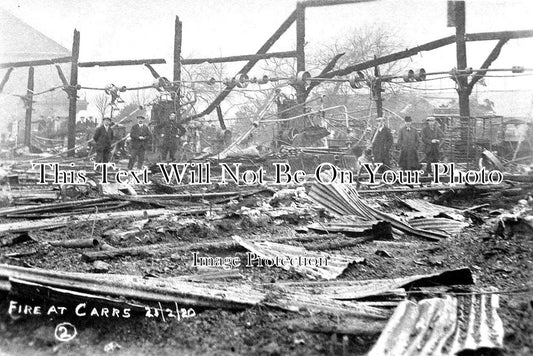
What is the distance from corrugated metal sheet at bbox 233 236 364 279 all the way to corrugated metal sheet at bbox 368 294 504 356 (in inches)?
34.6

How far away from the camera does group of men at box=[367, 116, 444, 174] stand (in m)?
7.18

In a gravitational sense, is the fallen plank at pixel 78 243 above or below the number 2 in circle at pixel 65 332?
above

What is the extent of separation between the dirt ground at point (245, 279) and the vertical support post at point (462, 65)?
3069 millimetres

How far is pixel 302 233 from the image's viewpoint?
4.68m

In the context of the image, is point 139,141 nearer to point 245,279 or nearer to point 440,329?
point 245,279

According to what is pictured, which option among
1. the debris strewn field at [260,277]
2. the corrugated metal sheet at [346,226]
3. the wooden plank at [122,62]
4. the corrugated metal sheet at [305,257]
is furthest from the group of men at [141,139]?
the corrugated metal sheet at [305,257]

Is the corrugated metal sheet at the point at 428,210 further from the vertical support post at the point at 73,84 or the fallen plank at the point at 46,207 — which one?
the vertical support post at the point at 73,84

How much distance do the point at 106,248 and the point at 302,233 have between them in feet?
6.61

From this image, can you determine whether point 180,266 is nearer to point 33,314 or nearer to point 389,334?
point 33,314

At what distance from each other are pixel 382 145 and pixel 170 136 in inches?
188

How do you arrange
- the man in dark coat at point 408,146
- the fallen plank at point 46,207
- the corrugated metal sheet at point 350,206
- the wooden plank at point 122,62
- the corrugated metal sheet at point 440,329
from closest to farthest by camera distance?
1. the corrugated metal sheet at point 440,329
2. the corrugated metal sheet at point 350,206
3. the fallen plank at point 46,207
4. the man in dark coat at point 408,146
5. the wooden plank at point 122,62

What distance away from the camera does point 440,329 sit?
218 centimetres

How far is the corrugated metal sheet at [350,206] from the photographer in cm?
478

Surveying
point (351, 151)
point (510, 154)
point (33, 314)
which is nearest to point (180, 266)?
point (33, 314)
